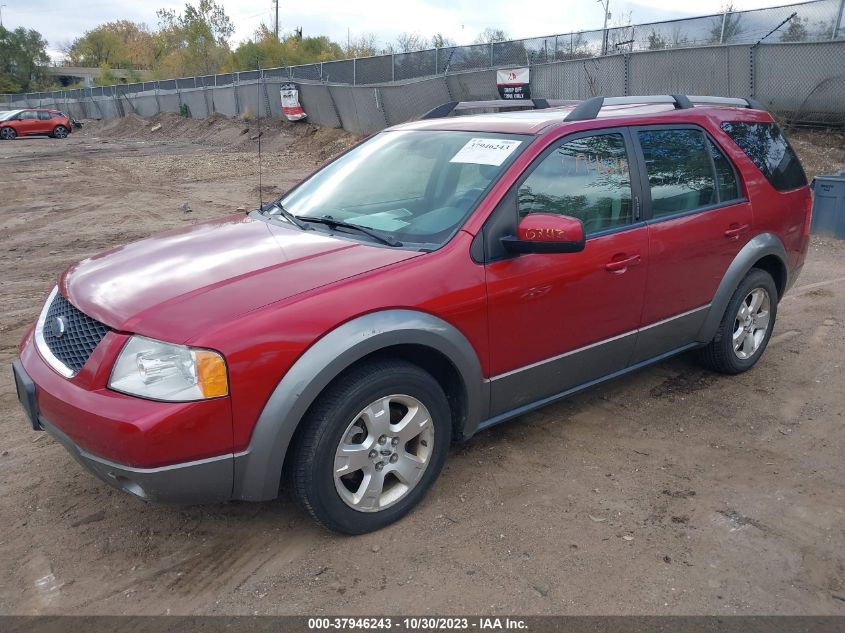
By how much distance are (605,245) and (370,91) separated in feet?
62.7

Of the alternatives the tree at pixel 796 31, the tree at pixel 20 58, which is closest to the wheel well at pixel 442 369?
the tree at pixel 796 31

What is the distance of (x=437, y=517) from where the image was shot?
327 centimetres

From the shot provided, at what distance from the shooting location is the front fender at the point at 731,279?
175 inches

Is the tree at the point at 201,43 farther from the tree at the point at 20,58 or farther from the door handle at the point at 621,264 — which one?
the door handle at the point at 621,264

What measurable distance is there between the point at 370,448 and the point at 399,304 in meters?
0.62

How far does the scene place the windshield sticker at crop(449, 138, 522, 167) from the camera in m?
3.54

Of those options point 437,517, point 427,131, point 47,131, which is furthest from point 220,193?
point 47,131

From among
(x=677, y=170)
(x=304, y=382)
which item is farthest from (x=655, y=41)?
(x=304, y=382)

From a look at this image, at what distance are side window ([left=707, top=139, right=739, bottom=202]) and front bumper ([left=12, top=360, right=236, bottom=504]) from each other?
335cm

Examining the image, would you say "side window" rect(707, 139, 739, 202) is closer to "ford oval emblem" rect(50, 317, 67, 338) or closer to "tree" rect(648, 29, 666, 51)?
"ford oval emblem" rect(50, 317, 67, 338)

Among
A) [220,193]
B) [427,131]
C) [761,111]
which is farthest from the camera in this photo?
[220,193]

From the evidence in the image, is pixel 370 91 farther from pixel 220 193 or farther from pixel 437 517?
pixel 437 517

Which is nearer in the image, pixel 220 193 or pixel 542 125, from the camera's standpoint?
pixel 542 125

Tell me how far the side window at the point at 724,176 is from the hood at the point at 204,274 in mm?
2307
